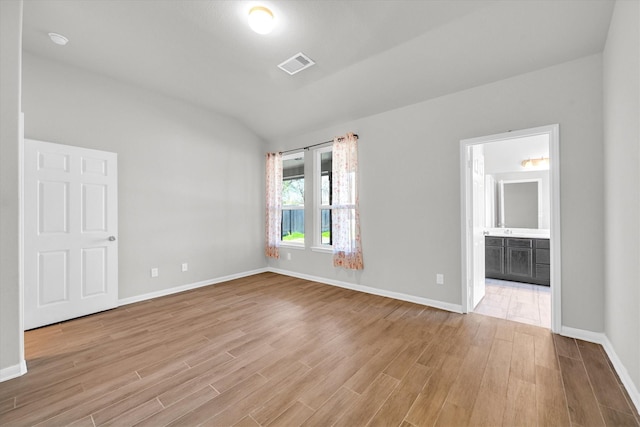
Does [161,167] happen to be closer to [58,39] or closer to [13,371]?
[58,39]

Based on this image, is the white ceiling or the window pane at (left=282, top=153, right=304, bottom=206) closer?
the white ceiling

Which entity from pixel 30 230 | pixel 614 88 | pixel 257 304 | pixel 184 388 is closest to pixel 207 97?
pixel 30 230

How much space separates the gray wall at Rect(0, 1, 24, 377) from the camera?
1.90 m

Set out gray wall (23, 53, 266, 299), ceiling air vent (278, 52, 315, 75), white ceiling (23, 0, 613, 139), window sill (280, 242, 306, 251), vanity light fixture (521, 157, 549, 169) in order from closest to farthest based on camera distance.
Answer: white ceiling (23, 0, 613, 139)
ceiling air vent (278, 52, 315, 75)
gray wall (23, 53, 266, 299)
vanity light fixture (521, 157, 549, 169)
window sill (280, 242, 306, 251)

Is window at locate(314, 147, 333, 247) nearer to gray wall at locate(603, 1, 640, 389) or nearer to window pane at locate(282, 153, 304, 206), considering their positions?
window pane at locate(282, 153, 304, 206)

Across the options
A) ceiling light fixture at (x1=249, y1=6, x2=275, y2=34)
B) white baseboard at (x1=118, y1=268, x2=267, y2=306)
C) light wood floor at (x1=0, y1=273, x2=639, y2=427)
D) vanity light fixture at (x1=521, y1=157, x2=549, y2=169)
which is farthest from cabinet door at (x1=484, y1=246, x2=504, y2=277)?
ceiling light fixture at (x1=249, y1=6, x2=275, y2=34)

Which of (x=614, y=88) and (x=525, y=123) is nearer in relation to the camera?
(x=614, y=88)

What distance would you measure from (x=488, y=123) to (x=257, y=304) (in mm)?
3625

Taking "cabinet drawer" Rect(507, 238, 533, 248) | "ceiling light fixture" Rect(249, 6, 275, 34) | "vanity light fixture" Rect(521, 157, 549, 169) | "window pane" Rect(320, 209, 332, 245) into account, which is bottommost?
"cabinet drawer" Rect(507, 238, 533, 248)

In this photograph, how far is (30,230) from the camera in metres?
2.78

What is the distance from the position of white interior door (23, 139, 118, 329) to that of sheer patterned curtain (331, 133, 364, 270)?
308 centimetres

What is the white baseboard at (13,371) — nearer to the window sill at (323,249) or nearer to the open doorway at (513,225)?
the window sill at (323,249)

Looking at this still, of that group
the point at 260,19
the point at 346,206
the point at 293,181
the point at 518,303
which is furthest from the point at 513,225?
the point at 260,19

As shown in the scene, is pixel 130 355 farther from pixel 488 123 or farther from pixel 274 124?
pixel 488 123
